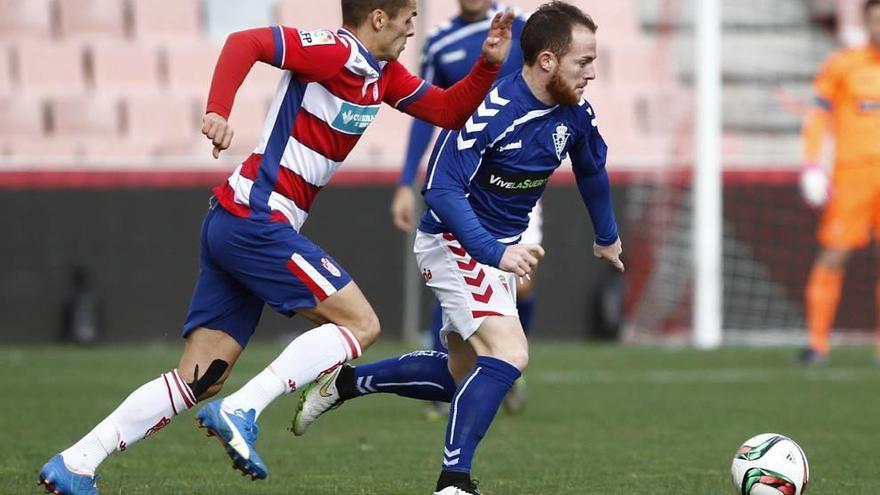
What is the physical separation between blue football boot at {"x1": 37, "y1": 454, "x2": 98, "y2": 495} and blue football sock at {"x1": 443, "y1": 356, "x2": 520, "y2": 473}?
1.12 m

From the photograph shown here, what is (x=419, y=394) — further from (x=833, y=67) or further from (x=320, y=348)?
(x=833, y=67)

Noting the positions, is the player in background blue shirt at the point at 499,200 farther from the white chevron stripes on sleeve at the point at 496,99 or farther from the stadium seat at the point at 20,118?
the stadium seat at the point at 20,118

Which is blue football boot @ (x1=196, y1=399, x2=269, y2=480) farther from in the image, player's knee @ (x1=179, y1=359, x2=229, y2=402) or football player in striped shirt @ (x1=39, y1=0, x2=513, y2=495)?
player's knee @ (x1=179, y1=359, x2=229, y2=402)

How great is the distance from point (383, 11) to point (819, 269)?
20.7 feet

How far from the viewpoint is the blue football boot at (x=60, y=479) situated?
452 cm

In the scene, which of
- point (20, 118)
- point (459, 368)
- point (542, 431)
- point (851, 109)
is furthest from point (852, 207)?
point (20, 118)

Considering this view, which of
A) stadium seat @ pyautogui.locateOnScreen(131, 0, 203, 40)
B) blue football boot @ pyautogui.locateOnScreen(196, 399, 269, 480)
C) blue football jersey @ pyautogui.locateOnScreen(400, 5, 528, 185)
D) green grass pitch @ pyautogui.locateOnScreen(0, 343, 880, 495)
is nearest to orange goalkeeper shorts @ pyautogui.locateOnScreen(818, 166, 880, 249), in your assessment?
green grass pitch @ pyautogui.locateOnScreen(0, 343, 880, 495)

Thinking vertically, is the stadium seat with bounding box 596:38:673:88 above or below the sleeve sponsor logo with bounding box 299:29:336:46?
below

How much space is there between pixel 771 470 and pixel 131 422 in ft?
6.62

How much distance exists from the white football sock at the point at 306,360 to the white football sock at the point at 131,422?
26 cm

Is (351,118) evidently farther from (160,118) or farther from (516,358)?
(160,118)

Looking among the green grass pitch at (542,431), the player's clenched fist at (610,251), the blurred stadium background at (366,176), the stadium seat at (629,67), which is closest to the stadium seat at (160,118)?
the blurred stadium background at (366,176)

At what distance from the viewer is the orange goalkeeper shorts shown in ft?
33.6

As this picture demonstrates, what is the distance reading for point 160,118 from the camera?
1360 cm
